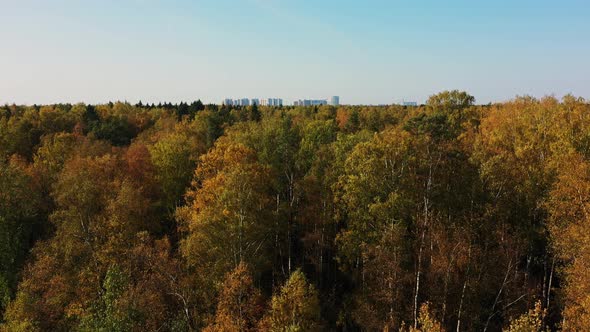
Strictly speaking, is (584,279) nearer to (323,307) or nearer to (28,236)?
(323,307)

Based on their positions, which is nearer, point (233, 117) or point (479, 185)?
point (479, 185)

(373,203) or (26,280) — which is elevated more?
(373,203)

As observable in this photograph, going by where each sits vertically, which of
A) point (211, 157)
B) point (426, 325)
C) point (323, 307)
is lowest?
point (323, 307)

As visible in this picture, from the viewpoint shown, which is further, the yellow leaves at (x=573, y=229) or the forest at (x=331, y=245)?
the forest at (x=331, y=245)

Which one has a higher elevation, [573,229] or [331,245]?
[573,229]

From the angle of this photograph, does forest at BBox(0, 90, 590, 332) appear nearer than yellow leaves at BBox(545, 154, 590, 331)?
No

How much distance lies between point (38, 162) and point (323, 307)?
37.9 meters

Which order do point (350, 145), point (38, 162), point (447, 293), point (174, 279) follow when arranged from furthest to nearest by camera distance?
point (38, 162), point (350, 145), point (447, 293), point (174, 279)

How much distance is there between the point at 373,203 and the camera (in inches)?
1163

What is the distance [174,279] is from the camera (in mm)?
25938

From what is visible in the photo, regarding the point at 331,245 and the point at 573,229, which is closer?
the point at 573,229

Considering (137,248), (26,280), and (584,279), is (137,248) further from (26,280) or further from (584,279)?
(584,279)

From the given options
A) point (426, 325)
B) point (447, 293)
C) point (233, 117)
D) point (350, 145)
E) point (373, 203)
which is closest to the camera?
point (426, 325)

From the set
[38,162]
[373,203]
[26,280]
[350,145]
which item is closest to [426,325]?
[373,203]
